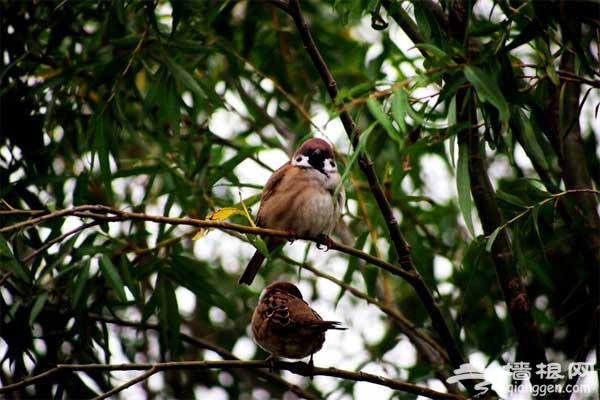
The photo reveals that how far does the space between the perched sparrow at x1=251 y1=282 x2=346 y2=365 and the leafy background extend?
10.0 inches

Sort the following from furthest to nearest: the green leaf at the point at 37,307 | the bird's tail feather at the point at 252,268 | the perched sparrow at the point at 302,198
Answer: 1. the bird's tail feather at the point at 252,268
2. the perched sparrow at the point at 302,198
3. the green leaf at the point at 37,307

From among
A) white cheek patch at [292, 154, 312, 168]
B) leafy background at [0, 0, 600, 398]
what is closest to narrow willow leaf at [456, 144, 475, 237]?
leafy background at [0, 0, 600, 398]

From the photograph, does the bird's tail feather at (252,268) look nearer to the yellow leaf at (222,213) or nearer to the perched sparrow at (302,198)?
the perched sparrow at (302,198)

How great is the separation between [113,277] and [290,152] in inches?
63.2

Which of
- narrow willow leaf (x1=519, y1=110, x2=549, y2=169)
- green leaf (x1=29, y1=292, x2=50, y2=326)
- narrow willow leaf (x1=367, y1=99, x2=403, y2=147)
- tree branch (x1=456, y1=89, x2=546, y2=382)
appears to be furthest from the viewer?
green leaf (x1=29, y1=292, x2=50, y2=326)

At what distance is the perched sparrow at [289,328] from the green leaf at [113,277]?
2.08ft

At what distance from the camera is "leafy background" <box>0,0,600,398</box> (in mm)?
3285

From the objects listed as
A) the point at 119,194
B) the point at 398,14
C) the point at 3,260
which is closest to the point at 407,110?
the point at 398,14

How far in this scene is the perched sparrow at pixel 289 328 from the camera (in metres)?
3.82

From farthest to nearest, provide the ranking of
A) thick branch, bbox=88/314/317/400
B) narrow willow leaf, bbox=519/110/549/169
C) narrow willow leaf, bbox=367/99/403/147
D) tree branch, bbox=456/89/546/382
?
thick branch, bbox=88/314/317/400
tree branch, bbox=456/89/546/382
narrow willow leaf, bbox=519/110/549/169
narrow willow leaf, bbox=367/99/403/147

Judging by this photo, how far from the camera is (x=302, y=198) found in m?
4.43

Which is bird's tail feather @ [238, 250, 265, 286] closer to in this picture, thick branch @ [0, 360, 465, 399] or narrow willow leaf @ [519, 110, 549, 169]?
thick branch @ [0, 360, 465, 399]

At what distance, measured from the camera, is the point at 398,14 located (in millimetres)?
3984

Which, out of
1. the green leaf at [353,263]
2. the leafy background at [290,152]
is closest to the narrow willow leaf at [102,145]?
the leafy background at [290,152]
